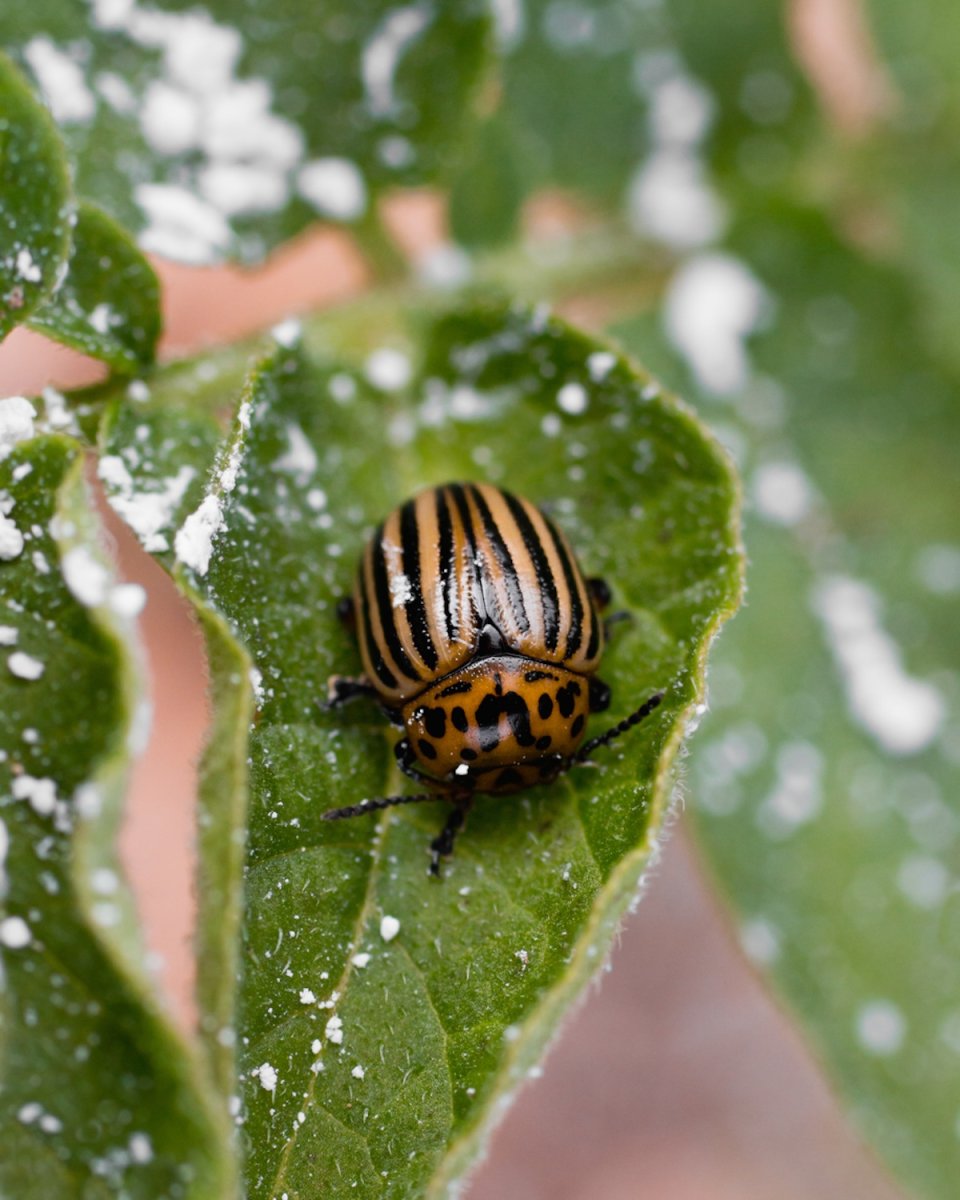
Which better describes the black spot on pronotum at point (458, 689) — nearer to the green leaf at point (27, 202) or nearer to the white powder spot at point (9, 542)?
the white powder spot at point (9, 542)

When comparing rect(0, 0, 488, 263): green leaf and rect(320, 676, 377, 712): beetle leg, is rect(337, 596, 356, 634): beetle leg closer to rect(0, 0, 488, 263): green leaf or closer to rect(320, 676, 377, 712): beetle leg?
rect(320, 676, 377, 712): beetle leg

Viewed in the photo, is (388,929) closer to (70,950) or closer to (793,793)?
(70,950)

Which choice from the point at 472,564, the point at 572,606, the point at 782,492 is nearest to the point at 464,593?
the point at 472,564

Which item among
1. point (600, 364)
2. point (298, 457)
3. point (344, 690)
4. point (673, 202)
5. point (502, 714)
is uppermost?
point (673, 202)

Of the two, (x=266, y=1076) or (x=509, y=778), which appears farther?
(x=509, y=778)

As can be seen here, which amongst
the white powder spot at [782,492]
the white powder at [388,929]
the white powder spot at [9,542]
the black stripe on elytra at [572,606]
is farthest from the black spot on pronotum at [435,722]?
the white powder spot at [782,492]
